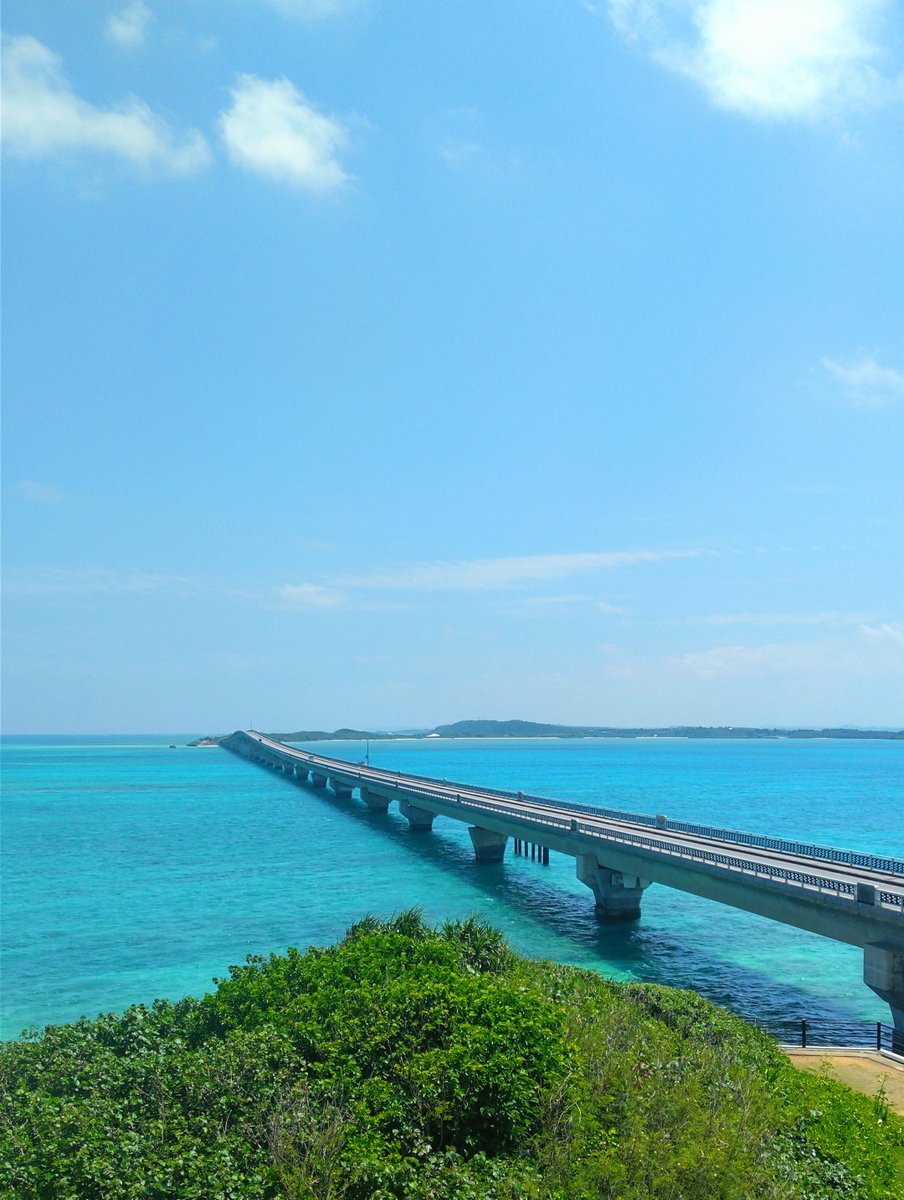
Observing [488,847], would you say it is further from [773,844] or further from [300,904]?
[773,844]

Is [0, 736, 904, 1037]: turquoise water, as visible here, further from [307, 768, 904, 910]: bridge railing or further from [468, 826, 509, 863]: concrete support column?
[307, 768, 904, 910]: bridge railing

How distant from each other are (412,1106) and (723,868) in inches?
1229

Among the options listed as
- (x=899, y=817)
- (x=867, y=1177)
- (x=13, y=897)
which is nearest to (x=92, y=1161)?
(x=867, y=1177)

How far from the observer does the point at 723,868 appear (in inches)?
1698

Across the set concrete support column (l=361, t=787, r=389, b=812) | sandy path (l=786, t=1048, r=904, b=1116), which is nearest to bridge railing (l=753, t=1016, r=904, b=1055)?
sandy path (l=786, t=1048, r=904, b=1116)

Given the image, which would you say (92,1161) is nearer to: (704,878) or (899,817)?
(704,878)

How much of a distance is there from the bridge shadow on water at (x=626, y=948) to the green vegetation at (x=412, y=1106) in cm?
1906

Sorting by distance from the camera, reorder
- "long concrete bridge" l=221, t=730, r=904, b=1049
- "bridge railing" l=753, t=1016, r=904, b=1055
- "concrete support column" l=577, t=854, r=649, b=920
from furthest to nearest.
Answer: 1. "concrete support column" l=577, t=854, r=649, b=920
2. "long concrete bridge" l=221, t=730, r=904, b=1049
3. "bridge railing" l=753, t=1016, r=904, b=1055

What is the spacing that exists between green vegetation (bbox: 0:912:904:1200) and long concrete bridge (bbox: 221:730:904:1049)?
47.2ft

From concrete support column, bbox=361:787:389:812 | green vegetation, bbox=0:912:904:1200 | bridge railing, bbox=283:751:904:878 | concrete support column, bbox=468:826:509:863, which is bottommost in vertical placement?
concrete support column, bbox=361:787:389:812

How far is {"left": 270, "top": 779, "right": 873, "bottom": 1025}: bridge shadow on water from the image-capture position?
38594mm

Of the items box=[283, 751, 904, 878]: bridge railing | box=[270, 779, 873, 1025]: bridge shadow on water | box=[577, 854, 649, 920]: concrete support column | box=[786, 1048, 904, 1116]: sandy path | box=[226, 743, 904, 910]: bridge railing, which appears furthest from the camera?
box=[577, 854, 649, 920]: concrete support column

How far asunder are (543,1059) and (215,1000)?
8816 millimetres

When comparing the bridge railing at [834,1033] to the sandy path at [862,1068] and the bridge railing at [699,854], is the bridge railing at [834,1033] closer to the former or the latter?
the bridge railing at [699,854]
